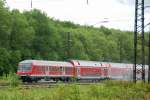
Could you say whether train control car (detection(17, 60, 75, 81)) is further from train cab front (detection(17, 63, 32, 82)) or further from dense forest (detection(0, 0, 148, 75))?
dense forest (detection(0, 0, 148, 75))

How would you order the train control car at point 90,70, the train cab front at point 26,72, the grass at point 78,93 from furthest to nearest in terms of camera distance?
the train control car at point 90,70 < the train cab front at point 26,72 < the grass at point 78,93

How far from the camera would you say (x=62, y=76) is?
176 feet

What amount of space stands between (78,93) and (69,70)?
37.0m

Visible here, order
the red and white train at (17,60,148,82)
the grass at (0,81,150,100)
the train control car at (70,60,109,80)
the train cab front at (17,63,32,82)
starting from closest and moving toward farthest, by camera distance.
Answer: the grass at (0,81,150,100), the train cab front at (17,63,32,82), the red and white train at (17,60,148,82), the train control car at (70,60,109,80)

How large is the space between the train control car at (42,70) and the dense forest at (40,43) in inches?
657

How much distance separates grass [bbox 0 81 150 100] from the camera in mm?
18058

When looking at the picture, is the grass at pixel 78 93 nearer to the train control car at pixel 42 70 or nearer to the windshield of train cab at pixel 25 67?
the train control car at pixel 42 70

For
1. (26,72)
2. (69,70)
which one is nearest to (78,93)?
(26,72)

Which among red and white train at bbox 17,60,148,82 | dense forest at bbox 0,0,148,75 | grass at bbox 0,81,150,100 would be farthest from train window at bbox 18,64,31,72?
grass at bbox 0,81,150,100

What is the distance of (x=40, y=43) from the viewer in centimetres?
8288

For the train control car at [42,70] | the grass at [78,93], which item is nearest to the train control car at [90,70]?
the train control car at [42,70]

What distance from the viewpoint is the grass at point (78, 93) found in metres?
18.1

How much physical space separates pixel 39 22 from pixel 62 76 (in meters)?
35.7

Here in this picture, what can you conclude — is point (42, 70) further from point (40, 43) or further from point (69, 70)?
point (40, 43)
